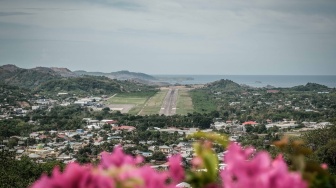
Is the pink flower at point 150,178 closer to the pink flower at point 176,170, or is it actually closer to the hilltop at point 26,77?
the pink flower at point 176,170

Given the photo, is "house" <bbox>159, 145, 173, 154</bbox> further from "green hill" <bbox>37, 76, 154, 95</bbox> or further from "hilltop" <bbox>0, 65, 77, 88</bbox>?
"hilltop" <bbox>0, 65, 77, 88</bbox>

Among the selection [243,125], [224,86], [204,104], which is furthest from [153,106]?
[224,86]

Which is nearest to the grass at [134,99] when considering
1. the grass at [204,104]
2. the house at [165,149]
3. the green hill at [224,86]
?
the grass at [204,104]

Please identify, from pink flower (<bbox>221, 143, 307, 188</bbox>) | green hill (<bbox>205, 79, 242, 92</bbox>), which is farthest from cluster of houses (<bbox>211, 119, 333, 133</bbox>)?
green hill (<bbox>205, 79, 242, 92</bbox>)

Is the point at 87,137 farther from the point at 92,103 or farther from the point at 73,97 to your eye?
the point at 73,97

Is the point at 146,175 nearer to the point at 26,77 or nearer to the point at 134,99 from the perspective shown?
the point at 134,99

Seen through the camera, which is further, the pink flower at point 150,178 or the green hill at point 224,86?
the green hill at point 224,86
